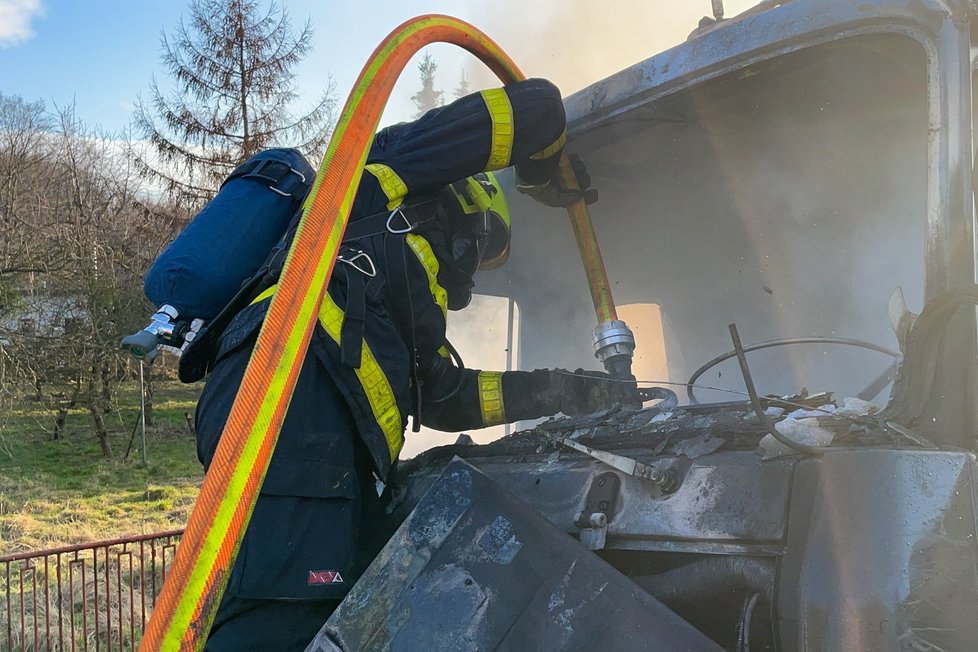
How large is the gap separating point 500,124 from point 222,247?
82 centimetres

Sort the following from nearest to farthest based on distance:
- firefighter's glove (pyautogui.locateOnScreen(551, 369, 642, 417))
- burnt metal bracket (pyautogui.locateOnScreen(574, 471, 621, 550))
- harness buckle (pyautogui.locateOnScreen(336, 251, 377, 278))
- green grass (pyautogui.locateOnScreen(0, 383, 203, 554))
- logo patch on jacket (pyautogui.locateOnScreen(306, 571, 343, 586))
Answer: burnt metal bracket (pyautogui.locateOnScreen(574, 471, 621, 550))
logo patch on jacket (pyautogui.locateOnScreen(306, 571, 343, 586))
harness buckle (pyautogui.locateOnScreen(336, 251, 377, 278))
firefighter's glove (pyautogui.locateOnScreen(551, 369, 642, 417))
green grass (pyautogui.locateOnScreen(0, 383, 203, 554))

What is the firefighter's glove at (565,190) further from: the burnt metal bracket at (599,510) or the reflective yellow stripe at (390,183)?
the burnt metal bracket at (599,510)

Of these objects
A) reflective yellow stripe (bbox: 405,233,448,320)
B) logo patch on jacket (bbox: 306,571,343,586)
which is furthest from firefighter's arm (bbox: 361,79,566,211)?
logo patch on jacket (bbox: 306,571,343,586)

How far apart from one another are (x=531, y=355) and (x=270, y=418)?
198 cm

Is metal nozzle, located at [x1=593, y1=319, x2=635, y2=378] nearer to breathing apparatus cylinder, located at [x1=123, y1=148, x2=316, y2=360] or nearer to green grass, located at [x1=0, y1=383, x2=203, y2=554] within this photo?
breathing apparatus cylinder, located at [x1=123, y1=148, x2=316, y2=360]

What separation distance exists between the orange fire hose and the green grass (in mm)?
8704

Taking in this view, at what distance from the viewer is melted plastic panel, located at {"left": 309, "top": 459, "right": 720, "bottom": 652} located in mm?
1289

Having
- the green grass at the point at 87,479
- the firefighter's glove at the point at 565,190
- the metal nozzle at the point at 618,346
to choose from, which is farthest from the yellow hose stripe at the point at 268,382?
the green grass at the point at 87,479

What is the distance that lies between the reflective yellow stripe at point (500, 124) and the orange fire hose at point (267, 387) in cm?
40

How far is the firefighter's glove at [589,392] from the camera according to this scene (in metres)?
2.56

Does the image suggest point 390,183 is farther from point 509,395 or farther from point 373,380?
point 509,395

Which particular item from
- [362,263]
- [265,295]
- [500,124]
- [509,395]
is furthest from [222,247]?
[509,395]

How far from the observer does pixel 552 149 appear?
97.0 inches

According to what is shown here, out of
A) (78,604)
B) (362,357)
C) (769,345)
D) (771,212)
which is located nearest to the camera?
(362,357)
